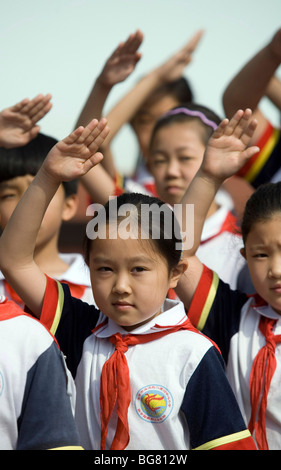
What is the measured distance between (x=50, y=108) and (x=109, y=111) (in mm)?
722

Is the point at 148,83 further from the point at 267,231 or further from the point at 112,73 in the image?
the point at 267,231

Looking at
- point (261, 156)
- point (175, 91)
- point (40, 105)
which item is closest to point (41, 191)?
point (40, 105)

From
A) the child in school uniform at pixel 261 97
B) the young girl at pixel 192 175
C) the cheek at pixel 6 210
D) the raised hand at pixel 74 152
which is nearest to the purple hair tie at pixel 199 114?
the young girl at pixel 192 175

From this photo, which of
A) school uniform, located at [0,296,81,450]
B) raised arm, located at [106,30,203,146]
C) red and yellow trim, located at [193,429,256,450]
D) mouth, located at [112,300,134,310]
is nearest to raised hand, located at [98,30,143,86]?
raised arm, located at [106,30,203,146]

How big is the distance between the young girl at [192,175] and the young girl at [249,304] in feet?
1.45

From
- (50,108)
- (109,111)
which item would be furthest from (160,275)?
(109,111)

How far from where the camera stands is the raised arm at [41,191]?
62.8 inches

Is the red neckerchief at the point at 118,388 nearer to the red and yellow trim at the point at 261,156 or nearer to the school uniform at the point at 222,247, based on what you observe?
the school uniform at the point at 222,247

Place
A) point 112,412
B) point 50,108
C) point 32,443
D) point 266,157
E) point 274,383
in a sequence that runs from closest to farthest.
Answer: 1. point 32,443
2. point 112,412
3. point 274,383
4. point 50,108
5. point 266,157

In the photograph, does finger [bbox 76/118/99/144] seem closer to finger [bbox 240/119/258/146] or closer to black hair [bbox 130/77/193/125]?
finger [bbox 240/119/258/146]
